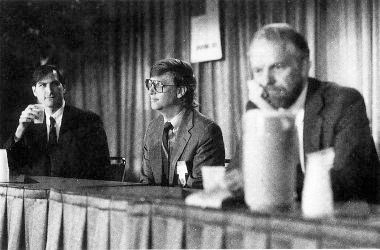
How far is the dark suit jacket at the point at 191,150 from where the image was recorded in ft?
8.44

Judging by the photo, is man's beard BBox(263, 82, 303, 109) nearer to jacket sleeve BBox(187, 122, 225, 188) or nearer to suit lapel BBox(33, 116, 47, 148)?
jacket sleeve BBox(187, 122, 225, 188)

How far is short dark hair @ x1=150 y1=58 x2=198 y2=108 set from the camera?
282 cm

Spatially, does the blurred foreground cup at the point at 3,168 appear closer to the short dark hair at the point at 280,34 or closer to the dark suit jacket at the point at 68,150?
the dark suit jacket at the point at 68,150

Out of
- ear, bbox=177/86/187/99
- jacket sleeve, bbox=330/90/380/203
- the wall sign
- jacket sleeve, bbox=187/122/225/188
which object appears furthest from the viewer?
the wall sign

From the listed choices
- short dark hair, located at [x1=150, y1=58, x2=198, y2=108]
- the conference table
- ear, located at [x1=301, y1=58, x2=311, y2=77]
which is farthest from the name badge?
ear, located at [x1=301, y1=58, x2=311, y2=77]

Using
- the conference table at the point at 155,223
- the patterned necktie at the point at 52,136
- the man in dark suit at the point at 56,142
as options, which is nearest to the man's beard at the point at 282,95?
the conference table at the point at 155,223

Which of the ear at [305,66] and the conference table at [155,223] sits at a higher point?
the ear at [305,66]

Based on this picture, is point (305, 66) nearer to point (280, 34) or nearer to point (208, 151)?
point (280, 34)

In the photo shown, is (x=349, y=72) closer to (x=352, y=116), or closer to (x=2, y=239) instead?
(x=352, y=116)

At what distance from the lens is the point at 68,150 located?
312cm

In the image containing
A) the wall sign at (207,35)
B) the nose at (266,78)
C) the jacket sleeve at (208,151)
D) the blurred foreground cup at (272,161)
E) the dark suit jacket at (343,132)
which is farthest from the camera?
the wall sign at (207,35)

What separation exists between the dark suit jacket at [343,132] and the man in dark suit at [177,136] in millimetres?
831

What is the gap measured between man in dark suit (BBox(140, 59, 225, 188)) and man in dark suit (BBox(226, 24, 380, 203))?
80cm

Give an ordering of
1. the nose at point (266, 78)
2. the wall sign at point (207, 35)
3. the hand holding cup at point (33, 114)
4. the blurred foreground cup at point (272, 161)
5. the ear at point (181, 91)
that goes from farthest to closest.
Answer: the wall sign at point (207, 35), the hand holding cup at point (33, 114), the ear at point (181, 91), the nose at point (266, 78), the blurred foreground cup at point (272, 161)
